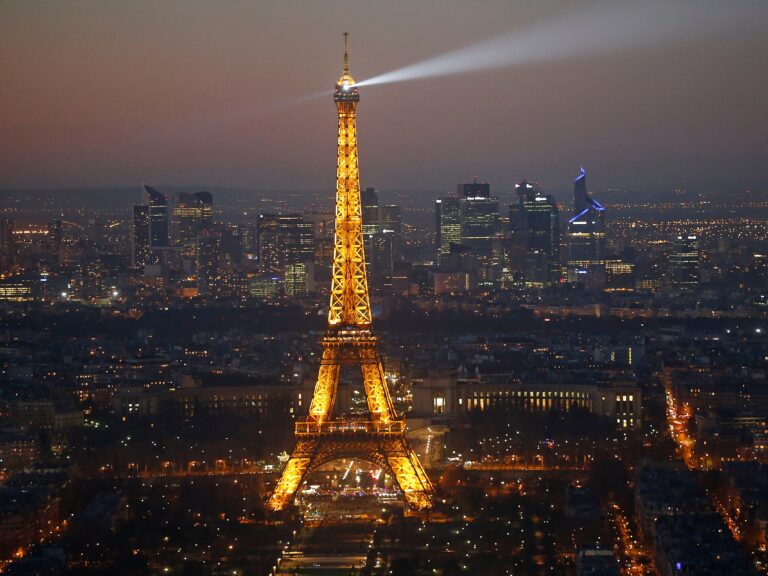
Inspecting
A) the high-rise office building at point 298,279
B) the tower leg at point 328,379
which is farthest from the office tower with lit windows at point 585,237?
the tower leg at point 328,379

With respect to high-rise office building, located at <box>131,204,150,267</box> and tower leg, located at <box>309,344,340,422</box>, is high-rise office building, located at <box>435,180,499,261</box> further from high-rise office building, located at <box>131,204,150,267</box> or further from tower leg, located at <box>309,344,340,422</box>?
tower leg, located at <box>309,344,340,422</box>

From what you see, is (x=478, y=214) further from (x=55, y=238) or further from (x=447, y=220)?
(x=55, y=238)

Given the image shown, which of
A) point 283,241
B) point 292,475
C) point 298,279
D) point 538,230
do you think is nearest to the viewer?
point 292,475

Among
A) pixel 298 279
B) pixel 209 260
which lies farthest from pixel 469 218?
pixel 298 279

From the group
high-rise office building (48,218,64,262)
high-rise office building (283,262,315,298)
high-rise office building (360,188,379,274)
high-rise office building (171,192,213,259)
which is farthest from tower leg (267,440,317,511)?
high-rise office building (171,192,213,259)

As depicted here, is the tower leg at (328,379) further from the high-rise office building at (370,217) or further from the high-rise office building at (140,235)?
the high-rise office building at (140,235)

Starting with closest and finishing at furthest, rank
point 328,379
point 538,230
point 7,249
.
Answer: point 328,379 < point 7,249 < point 538,230
